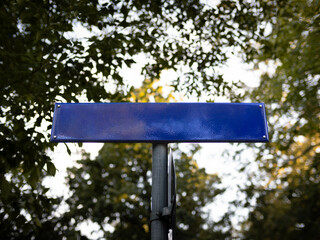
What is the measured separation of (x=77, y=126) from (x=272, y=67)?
779cm

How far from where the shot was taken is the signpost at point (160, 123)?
4.96ft

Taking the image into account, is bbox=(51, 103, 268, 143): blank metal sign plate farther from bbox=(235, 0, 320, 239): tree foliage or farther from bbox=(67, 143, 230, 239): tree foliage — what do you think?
bbox=(67, 143, 230, 239): tree foliage

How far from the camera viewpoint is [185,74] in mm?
4383

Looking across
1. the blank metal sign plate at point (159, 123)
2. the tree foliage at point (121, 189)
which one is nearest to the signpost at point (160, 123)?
the blank metal sign plate at point (159, 123)

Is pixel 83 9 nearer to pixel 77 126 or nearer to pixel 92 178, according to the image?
pixel 77 126

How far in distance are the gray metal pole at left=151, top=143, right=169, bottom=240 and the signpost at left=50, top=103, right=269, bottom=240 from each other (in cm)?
3

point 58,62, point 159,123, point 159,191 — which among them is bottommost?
point 159,191

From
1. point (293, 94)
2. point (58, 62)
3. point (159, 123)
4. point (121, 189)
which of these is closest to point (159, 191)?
point (159, 123)

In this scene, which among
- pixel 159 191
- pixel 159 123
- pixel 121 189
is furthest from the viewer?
pixel 121 189

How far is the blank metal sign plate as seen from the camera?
1517 mm

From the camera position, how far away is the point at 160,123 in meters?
1.54

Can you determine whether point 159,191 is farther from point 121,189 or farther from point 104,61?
point 121,189

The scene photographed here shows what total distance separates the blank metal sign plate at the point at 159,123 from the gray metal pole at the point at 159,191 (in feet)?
0.36

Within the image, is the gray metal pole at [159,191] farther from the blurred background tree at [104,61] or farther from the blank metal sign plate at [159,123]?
the blurred background tree at [104,61]
